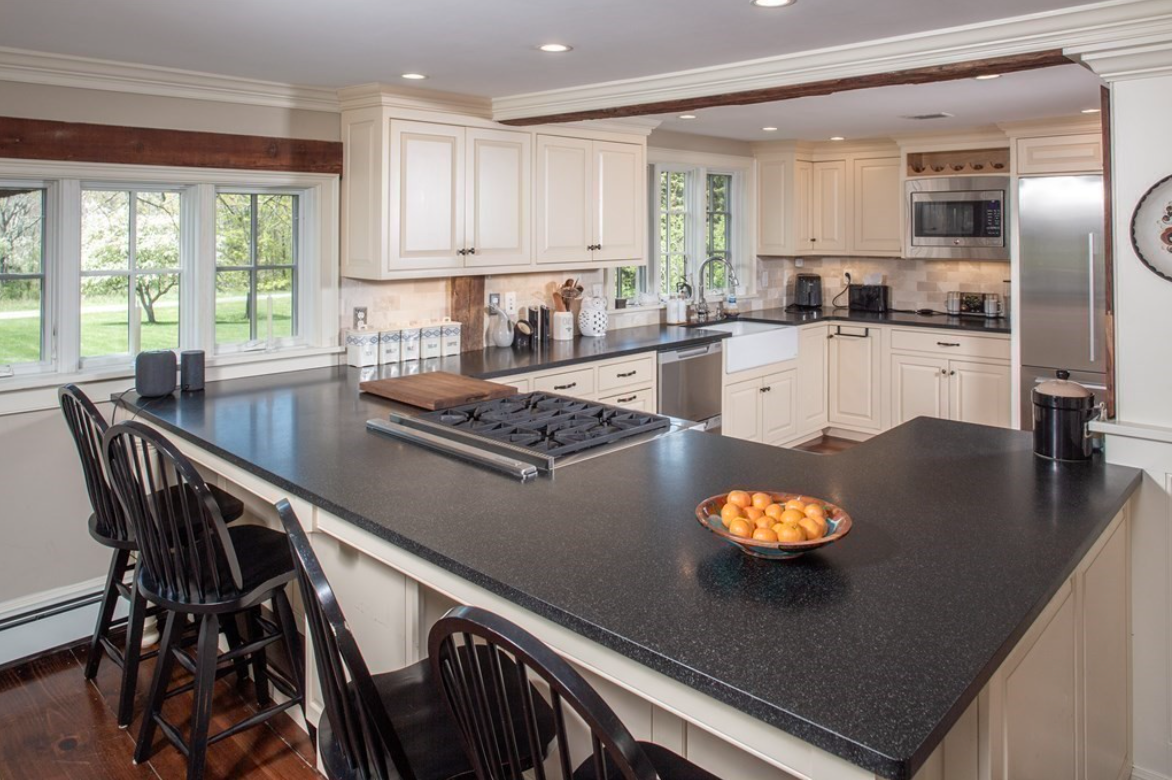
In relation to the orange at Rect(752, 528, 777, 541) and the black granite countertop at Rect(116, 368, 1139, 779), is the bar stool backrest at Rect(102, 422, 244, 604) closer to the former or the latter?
the black granite countertop at Rect(116, 368, 1139, 779)

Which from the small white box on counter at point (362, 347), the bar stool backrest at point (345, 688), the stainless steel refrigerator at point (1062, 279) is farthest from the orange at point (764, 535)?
the stainless steel refrigerator at point (1062, 279)

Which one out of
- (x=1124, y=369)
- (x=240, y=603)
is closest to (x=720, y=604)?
(x=240, y=603)

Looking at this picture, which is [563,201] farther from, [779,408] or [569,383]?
[779,408]

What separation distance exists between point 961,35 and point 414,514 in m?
2.16

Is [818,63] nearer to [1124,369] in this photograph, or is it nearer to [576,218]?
[1124,369]

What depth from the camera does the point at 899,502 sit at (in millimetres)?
2055

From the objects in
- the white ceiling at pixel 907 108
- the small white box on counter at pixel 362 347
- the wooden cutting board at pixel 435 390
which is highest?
the white ceiling at pixel 907 108

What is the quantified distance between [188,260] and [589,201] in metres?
2.07

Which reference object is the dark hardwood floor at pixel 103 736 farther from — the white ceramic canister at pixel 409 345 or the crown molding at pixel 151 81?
the crown molding at pixel 151 81

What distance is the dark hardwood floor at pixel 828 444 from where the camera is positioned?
614 centimetres

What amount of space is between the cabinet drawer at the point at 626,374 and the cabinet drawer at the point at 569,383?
0.26ft

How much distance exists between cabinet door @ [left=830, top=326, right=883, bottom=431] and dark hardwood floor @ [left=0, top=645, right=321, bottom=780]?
4.49 m

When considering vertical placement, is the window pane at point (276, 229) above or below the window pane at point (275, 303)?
above

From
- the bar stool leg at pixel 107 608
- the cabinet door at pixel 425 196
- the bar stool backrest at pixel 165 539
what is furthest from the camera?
the cabinet door at pixel 425 196
